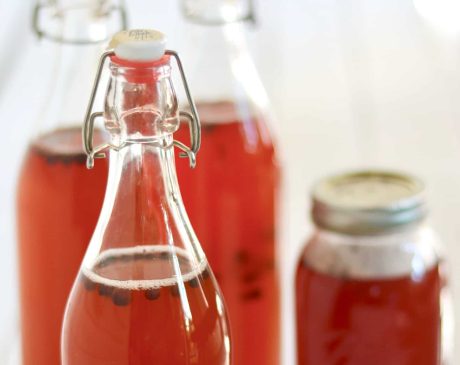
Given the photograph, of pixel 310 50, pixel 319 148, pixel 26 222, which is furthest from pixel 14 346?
pixel 310 50

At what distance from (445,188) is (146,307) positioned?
29.8 inches

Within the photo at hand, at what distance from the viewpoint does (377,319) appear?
2.21 feet

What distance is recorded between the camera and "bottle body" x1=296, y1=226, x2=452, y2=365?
672 mm

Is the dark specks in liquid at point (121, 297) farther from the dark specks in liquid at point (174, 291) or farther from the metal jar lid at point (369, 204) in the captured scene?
the metal jar lid at point (369, 204)

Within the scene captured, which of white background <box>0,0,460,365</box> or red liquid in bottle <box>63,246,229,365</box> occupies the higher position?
white background <box>0,0,460,365</box>

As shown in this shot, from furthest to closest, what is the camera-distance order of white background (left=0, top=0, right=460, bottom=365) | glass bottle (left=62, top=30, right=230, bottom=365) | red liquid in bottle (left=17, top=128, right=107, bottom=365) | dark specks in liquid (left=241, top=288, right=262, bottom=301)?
white background (left=0, top=0, right=460, bottom=365), dark specks in liquid (left=241, top=288, right=262, bottom=301), red liquid in bottle (left=17, top=128, right=107, bottom=365), glass bottle (left=62, top=30, right=230, bottom=365)

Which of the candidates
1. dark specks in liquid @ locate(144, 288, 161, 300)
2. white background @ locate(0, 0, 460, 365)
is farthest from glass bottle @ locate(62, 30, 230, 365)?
white background @ locate(0, 0, 460, 365)

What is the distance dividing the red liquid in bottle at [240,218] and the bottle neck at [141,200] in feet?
0.66

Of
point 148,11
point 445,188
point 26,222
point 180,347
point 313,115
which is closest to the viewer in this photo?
point 180,347

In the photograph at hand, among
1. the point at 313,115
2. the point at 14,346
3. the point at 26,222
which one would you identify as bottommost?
the point at 14,346

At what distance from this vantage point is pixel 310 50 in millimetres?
1283

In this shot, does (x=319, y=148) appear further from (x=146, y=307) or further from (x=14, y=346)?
(x=146, y=307)

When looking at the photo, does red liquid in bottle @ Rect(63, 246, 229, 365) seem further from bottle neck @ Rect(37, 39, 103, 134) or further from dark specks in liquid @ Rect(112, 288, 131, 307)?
bottle neck @ Rect(37, 39, 103, 134)

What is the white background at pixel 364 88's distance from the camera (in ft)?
3.92
